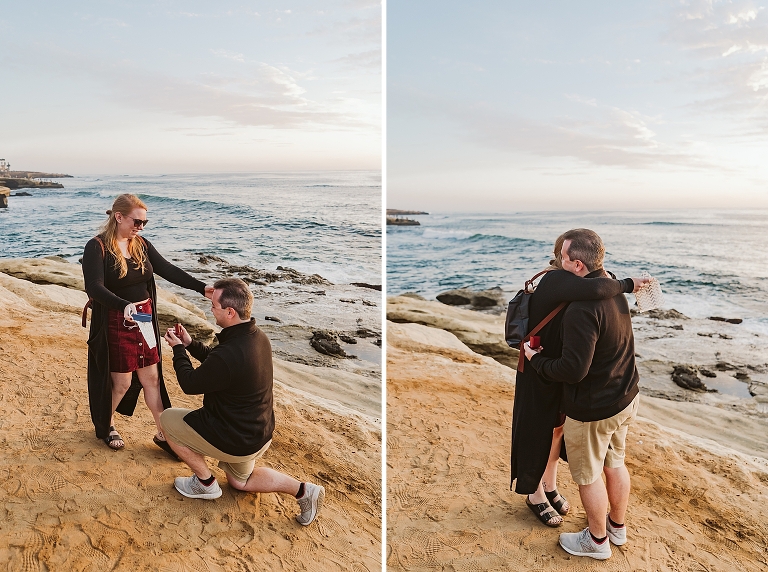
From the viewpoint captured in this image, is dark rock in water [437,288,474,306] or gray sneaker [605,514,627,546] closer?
gray sneaker [605,514,627,546]

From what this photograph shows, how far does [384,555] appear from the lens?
3.53 meters

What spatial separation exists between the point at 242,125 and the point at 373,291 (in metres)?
5.09

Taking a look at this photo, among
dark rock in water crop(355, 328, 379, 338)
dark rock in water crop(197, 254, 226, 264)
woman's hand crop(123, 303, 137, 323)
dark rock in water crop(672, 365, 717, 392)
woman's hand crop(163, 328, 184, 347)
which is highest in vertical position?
woman's hand crop(123, 303, 137, 323)

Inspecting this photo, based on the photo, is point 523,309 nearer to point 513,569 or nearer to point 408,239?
point 513,569

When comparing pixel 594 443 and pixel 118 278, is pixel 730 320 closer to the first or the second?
pixel 594 443

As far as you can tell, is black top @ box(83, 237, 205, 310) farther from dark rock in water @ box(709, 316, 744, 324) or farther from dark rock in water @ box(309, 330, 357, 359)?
dark rock in water @ box(709, 316, 744, 324)

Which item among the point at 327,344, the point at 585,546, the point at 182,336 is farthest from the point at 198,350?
the point at 327,344

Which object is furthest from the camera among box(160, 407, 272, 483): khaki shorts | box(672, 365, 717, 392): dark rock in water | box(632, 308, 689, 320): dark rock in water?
box(632, 308, 689, 320): dark rock in water

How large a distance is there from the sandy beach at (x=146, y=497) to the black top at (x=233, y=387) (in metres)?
0.49

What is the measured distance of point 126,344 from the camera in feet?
11.6

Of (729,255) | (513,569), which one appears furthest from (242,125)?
(729,255)

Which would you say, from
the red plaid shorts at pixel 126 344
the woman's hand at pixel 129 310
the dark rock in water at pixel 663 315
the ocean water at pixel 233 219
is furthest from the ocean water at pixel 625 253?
the woman's hand at pixel 129 310

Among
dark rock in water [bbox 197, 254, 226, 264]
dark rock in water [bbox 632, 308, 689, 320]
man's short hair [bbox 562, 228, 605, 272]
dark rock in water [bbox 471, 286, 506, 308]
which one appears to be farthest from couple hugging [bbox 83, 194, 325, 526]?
dark rock in water [bbox 632, 308, 689, 320]

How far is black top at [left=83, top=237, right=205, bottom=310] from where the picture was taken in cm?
327
